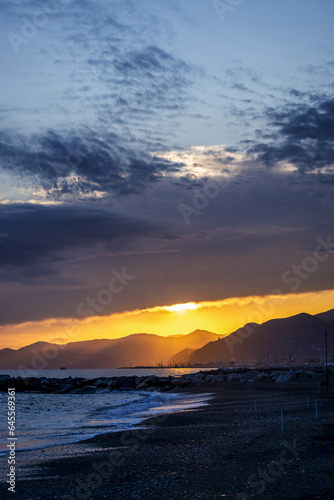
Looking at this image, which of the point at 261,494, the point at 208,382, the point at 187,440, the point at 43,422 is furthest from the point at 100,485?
the point at 208,382

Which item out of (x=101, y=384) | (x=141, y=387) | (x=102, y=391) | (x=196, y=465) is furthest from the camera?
(x=101, y=384)

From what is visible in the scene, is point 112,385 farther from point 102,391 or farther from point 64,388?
point 64,388

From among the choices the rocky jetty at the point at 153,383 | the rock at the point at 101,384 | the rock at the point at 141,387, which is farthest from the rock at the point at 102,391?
the rock at the point at 141,387

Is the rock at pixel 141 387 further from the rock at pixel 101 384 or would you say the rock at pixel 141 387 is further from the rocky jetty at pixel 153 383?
the rock at pixel 101 384

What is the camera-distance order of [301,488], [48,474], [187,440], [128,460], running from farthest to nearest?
[187,440] < [128,460] < [48,474] < [301,488]

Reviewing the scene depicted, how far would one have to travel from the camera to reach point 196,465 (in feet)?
49.7

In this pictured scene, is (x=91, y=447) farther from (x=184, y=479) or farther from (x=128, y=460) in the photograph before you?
(x=184, y=479)

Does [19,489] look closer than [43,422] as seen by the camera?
Yes

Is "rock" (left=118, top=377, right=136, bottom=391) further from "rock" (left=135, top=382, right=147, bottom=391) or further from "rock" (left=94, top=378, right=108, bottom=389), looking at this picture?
"rock" (left=94, top=378, right=108, bottom=389)

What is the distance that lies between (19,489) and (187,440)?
8492mm

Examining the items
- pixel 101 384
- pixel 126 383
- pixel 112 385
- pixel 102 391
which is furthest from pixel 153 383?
pixel 102 391

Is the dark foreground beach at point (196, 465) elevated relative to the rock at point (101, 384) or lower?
elevated

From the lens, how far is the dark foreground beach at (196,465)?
11.9 m

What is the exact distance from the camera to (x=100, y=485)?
44.9ft
